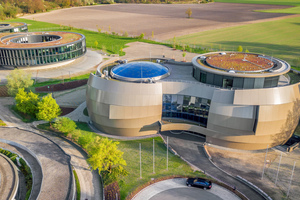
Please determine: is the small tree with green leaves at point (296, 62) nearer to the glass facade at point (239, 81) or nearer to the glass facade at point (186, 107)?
the glass facade at point (239, 81)

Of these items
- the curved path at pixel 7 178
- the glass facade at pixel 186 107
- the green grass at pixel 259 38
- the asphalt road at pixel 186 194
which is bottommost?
the curved path at pixel 7 178

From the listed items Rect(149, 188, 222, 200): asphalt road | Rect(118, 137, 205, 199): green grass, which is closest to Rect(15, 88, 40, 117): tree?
Rect(118, 137, 205, 199): green grass

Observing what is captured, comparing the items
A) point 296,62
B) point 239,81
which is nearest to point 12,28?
point 239,81

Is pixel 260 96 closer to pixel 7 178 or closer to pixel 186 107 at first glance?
pixel 186 107

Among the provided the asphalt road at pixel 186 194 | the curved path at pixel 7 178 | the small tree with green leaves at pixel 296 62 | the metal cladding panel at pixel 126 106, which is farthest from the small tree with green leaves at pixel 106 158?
the small tree with green leaves at pixel 296 62

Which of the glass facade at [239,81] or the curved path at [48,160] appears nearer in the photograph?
the curved path at [48,160]

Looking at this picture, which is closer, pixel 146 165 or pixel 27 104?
pixel 146 165

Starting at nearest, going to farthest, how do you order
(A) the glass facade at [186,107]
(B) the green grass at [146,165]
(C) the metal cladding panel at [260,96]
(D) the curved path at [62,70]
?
(B) the green grass at [146,165], (C) the metal cladding panel at [260,96], (A) the glass facade at [186,107], (D) the curved path at [62,70]
